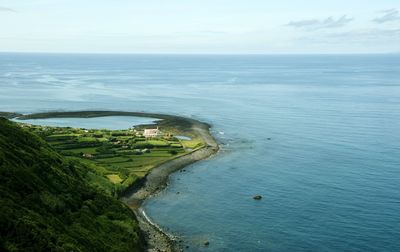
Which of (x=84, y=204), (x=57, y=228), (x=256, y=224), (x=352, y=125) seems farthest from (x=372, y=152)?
(x=57, y=228)

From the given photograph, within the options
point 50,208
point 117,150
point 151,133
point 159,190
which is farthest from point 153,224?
point 151,133

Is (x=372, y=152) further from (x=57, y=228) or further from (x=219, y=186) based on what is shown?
(x=57, y=228)

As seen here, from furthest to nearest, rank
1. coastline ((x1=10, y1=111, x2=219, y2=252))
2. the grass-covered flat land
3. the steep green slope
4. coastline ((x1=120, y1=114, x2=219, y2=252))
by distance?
the grass-covered flat land < coastline ((x1=10, y1=111, x2=219, y2=252)) < coastline ((x1=120, y1=114, x2=219, y2=252)) < the steep green slope

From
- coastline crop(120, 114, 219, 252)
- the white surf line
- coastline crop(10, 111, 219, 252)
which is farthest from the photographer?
the white surf line

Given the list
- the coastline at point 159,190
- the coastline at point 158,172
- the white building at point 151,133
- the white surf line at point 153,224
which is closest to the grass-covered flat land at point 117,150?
the white building at point 151,133

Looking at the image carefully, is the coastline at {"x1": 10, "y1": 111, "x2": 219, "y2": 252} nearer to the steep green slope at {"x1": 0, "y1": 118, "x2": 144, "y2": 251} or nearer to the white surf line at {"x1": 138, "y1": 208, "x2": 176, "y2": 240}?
the white surf line at {"x1": 138, "y1": 208, "x2": 176, "y2": 240}

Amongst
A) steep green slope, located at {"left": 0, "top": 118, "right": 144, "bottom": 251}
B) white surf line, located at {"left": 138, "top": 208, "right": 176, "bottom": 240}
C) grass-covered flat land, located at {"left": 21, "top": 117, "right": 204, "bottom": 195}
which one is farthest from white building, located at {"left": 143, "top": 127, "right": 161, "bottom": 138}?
white surf line, located at {"left": 138, "top": 208, "right": 176, "bottom": 240}

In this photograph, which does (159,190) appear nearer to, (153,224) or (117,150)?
(153,224)

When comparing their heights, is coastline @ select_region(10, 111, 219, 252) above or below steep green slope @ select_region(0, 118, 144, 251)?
below
